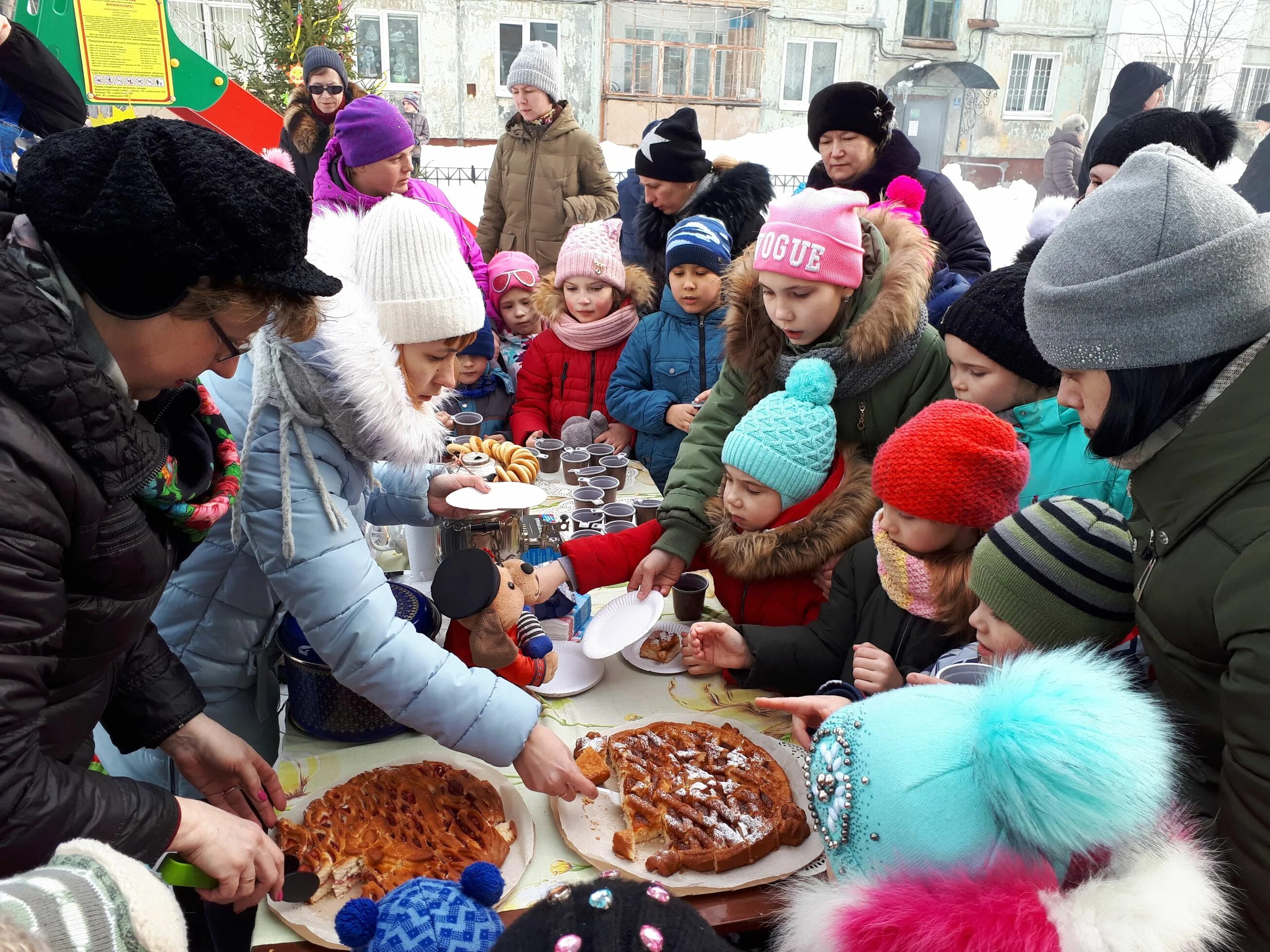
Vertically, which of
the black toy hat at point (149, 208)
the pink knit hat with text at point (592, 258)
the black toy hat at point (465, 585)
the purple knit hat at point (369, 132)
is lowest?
the black toy hat at point (465, 585)

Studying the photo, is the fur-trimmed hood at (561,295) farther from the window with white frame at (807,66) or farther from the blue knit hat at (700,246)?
the window with white frame at (807,66)

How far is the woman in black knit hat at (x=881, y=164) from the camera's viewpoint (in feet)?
12.2

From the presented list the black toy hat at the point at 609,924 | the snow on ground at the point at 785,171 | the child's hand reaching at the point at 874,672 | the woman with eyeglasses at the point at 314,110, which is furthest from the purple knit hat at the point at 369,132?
the snow on ground at the point at 785,171

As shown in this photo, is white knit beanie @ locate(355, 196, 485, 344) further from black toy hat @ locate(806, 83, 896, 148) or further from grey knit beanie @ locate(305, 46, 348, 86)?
grey knit beanie @ locate(305, 46, 348, 86)

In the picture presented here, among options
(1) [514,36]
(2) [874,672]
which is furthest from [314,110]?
(1) [514,36]

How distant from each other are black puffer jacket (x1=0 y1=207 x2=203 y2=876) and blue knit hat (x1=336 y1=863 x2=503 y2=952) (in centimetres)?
33

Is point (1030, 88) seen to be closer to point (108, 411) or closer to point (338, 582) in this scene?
Answer: point (338, 582)

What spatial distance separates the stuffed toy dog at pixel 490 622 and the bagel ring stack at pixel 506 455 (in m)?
0.64

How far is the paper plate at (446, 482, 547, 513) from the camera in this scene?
77.6 inches

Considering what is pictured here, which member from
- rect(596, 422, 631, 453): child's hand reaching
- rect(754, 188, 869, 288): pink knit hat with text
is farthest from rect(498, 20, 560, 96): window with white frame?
rect(754, 188, 869, 288): pink knit hat with text

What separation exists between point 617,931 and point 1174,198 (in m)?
1.15

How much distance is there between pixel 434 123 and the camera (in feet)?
51.0

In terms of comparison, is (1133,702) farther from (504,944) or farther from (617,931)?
(504,944)

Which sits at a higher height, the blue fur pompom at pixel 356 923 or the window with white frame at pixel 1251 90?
the window with white frame at pixel 1251 90
